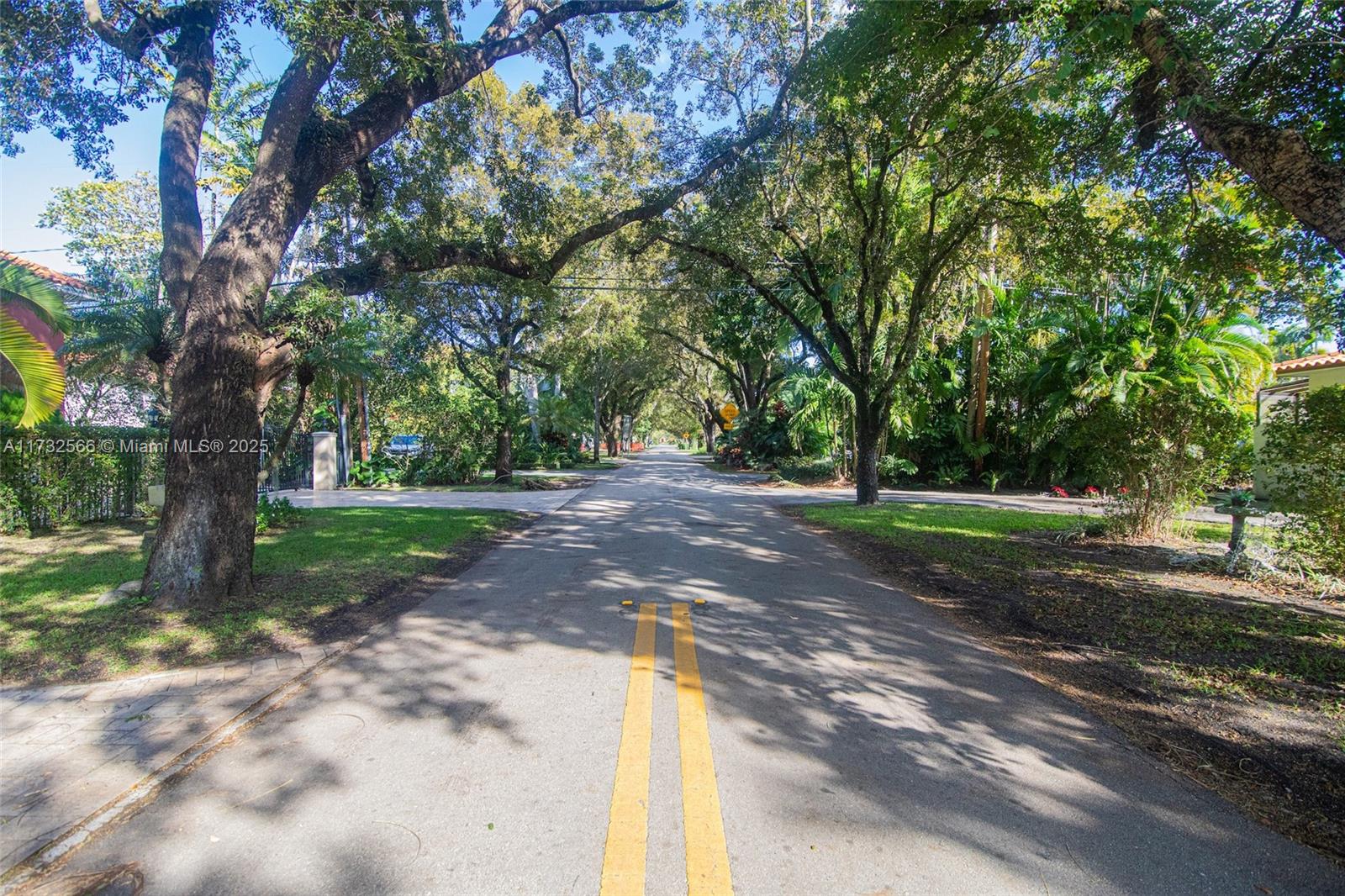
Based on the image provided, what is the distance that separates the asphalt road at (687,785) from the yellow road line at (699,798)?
0.04 feet

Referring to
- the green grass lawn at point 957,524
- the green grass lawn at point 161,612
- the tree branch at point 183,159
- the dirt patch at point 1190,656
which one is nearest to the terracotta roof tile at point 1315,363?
the green grass lawn at point 957,524

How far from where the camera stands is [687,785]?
304 centimetres

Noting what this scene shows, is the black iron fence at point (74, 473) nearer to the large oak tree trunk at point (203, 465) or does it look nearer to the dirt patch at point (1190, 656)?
the large oak tree trunk at point (203, 465)

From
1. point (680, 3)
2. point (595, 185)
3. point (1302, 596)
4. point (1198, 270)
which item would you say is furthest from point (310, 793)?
point (595, 185)

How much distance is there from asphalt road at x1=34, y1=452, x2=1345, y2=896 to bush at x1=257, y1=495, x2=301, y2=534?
6.34 metres

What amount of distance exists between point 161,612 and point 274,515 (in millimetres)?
5551

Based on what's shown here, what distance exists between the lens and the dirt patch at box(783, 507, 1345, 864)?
326 centimetres

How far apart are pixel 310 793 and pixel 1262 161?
6.82 metres

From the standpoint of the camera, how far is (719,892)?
234cm

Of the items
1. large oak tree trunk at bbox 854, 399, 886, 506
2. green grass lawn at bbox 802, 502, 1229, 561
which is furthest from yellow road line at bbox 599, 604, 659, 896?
large oak tree trunk at bbox 854, 399, 886, 506

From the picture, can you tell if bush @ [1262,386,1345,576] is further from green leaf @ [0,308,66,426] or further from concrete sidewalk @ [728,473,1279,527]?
green leaf @ [0,308,66,426]

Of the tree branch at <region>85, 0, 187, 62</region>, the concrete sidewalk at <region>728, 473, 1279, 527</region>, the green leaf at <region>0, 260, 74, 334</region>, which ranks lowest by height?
the concrete sidewalk at <region>728, 473, 1279, 527</region>

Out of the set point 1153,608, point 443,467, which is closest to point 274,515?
point 443,467

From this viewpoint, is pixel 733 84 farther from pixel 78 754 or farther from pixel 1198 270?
pixel 78 754
